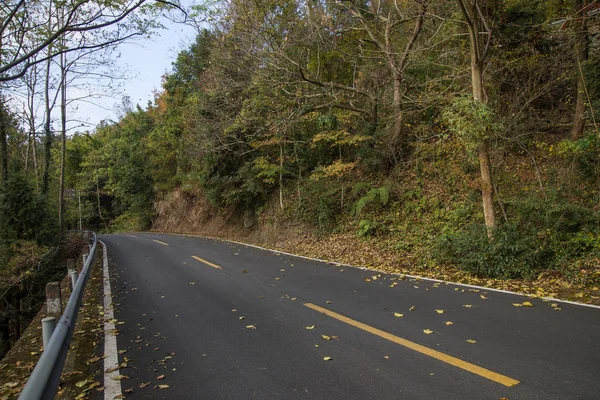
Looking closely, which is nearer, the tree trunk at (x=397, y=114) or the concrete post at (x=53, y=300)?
the concrete post at (x=53, y=300)

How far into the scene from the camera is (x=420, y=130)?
15094 mm

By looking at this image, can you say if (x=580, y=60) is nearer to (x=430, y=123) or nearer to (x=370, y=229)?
(x=430, y=123)

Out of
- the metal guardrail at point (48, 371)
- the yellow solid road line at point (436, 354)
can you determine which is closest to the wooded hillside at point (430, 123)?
the yellow solid road line at point (436, 354)

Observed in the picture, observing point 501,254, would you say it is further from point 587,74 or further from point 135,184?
point 135,184

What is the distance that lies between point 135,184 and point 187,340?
35551mm

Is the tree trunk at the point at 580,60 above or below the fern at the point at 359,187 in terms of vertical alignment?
above

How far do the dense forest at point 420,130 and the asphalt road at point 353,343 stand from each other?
3072mm

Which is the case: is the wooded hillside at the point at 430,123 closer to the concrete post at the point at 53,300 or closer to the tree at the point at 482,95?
the tree at the point at 482,95

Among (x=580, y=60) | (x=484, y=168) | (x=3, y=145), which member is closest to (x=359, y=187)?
(x=484, y=168)

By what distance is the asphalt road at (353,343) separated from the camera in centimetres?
356

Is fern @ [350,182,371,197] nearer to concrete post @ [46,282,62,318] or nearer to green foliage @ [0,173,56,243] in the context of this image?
concrete post @ [46,282,62,318]

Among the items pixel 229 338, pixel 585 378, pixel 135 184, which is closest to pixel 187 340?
pixel 229 338

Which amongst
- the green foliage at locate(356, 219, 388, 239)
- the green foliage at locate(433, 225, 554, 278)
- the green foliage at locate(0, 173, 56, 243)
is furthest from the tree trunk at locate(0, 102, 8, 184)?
the green foliage at locate(433, 225, 554, 278)

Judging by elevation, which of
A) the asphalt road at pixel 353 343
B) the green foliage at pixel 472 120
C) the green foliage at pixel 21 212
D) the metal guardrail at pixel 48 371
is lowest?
the asphalt road at pixel 353 343
